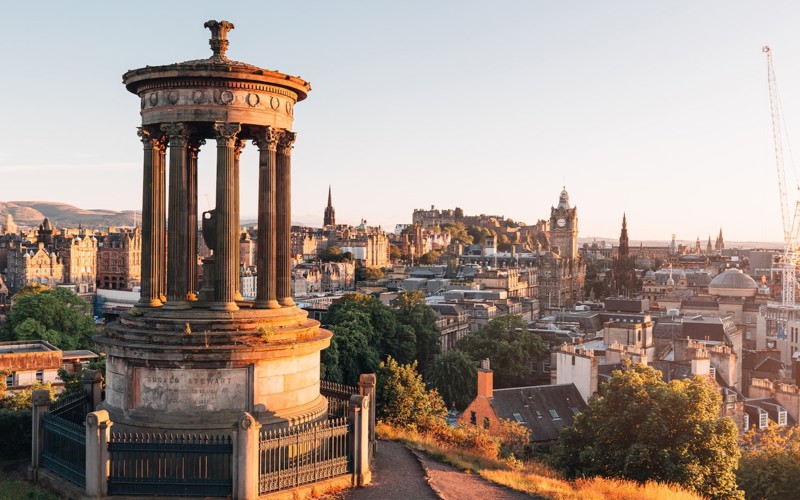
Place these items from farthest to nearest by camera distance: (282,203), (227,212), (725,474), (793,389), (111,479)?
(793,389) → (725,474) → (282,203) → (227,212) → (111,479)

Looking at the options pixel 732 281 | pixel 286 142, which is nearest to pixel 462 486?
pixel 286 142

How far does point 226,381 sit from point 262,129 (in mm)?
7464

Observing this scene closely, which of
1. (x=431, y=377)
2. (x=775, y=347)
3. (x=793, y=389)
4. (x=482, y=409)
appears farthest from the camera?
(x=775, y=347)

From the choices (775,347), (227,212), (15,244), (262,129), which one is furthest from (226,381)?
(15,244)

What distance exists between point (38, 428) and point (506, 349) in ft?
202

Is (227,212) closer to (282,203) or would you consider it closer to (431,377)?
(282,203)

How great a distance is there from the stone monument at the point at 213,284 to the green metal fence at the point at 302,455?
1300mm

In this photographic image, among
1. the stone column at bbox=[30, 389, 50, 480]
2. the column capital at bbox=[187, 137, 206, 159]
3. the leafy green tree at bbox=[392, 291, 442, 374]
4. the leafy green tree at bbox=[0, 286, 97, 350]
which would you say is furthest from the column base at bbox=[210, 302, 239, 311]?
the leafy green tree at bbox=[392, 291, 442, 374]

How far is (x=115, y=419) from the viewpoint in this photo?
820 inches

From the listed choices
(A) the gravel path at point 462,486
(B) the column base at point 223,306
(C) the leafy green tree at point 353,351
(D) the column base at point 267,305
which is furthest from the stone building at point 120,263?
(A) the gravel path at point 462,486

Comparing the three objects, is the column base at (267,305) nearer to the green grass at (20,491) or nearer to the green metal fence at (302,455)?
the green metal fence at (302,455)

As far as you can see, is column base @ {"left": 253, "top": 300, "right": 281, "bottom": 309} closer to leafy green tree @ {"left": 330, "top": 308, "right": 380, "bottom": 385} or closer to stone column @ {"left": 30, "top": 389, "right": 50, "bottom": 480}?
stone column @ {"left": 30, "top": 389, "right": 50, "bottom": 480}

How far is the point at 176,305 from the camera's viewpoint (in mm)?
21500

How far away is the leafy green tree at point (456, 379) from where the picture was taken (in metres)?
69.1
